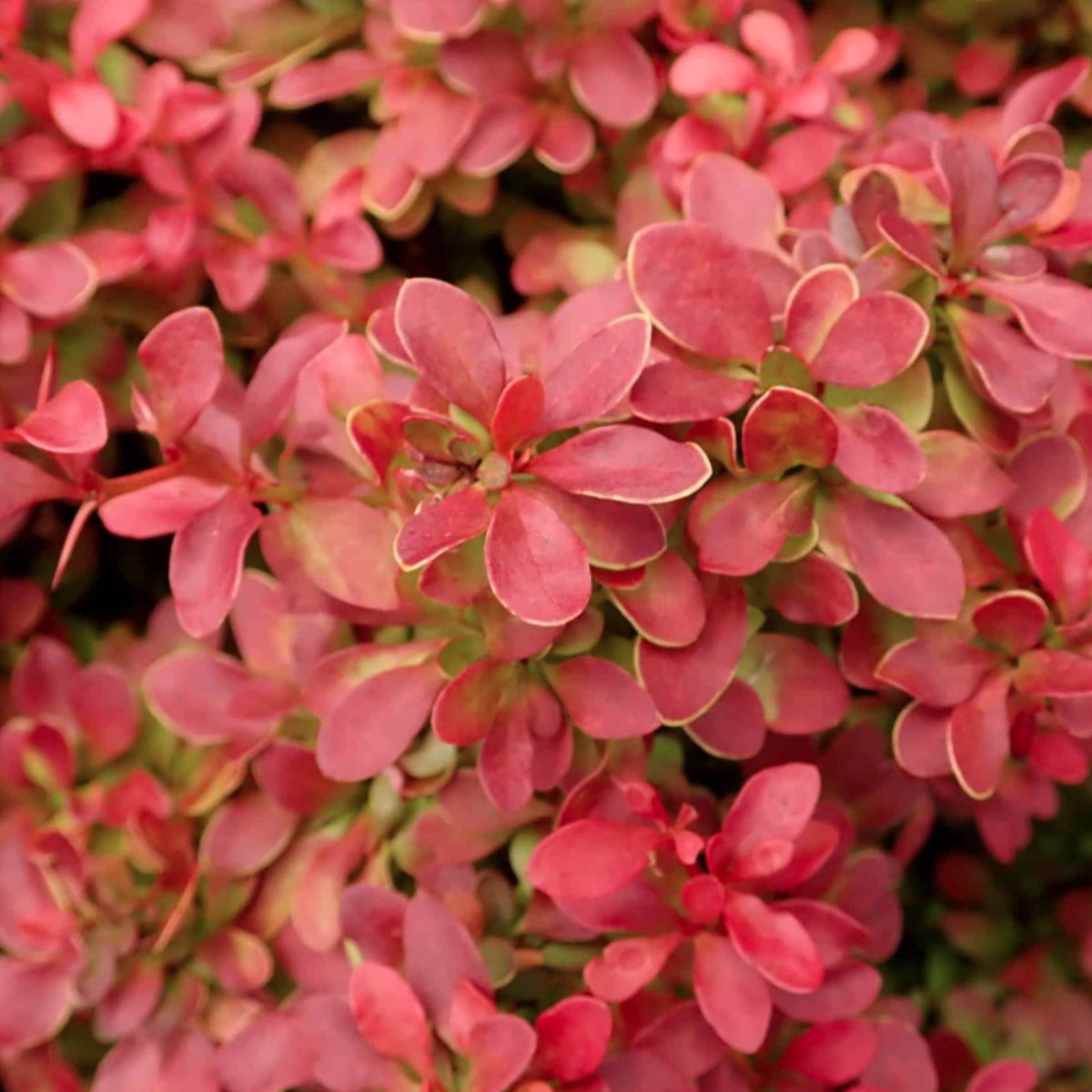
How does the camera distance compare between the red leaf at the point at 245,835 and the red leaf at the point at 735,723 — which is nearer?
the red leaf at the point at 735,723

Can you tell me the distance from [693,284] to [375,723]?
9.9 inches

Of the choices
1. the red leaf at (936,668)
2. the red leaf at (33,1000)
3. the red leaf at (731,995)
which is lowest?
the red leaf at (33,1000)

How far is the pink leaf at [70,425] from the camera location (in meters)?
0.51

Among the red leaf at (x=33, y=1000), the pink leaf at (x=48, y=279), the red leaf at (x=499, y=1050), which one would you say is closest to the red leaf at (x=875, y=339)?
the red leaf at (x=499, y=1050)

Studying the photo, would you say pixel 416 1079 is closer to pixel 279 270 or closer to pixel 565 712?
pixel 565 712

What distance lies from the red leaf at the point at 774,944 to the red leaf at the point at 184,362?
344 millimetres

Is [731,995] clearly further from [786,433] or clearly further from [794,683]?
[786,433]

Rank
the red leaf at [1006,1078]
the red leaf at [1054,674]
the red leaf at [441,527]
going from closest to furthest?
the red leaf at [441,527] < the red leaf at [1054,674] < the red leaf at [1006,1078]

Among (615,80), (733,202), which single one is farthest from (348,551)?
(615,80)

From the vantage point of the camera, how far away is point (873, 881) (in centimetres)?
69

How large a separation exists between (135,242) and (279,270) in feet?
0.36

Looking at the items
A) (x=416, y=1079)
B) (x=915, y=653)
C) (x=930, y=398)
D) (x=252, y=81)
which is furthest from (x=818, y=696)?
(x=252, y=81)

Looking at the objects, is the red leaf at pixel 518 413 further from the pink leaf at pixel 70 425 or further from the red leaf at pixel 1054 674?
the red leaf at pixel 1054 674

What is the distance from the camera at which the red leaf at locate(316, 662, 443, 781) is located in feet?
1.88
